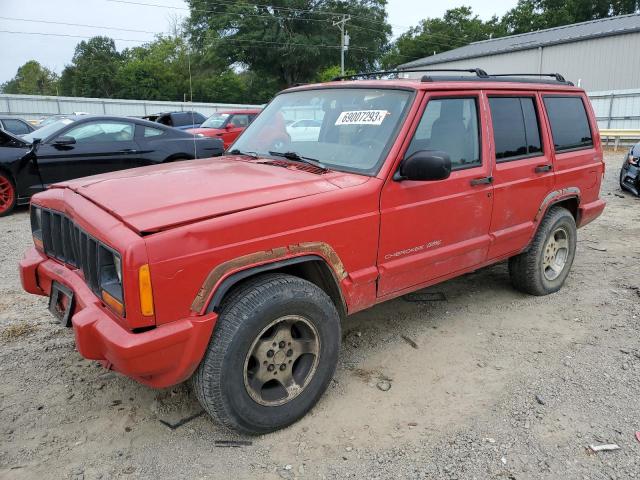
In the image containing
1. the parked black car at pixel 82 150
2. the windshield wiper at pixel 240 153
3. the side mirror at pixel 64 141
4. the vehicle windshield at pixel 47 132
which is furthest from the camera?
the vehicle windshield at pixel 47 132

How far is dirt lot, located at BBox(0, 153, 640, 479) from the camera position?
256cm

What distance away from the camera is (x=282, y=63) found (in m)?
46.1

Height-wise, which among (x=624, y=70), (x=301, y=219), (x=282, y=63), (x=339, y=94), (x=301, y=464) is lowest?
(x=301, y=464)

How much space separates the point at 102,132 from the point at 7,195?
5.84 ft

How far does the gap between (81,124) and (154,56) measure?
54.8 m

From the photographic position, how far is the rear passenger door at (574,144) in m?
4.44

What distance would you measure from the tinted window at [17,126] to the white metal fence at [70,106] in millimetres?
10195

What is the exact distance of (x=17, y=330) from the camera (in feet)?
12.9

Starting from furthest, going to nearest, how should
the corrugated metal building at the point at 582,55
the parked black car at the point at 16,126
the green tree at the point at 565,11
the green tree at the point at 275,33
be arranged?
the green tree at the point at 565,11, the green tree at the point at 275,33, the corrugated metal building at the point at 582,55, the parked black car at the point at 16,126

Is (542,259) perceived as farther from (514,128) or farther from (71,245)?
(71,245)

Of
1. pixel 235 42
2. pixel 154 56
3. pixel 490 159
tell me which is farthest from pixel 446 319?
pixel 154 56

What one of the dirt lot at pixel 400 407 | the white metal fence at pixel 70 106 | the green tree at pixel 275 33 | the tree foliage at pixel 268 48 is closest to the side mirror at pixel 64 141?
→ the dirt lot at pixel 400 407

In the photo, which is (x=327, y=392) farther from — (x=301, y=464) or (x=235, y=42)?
(x=235, y=42)

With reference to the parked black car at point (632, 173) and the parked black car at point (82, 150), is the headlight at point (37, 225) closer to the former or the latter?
the parked black car at point (82, 150)
